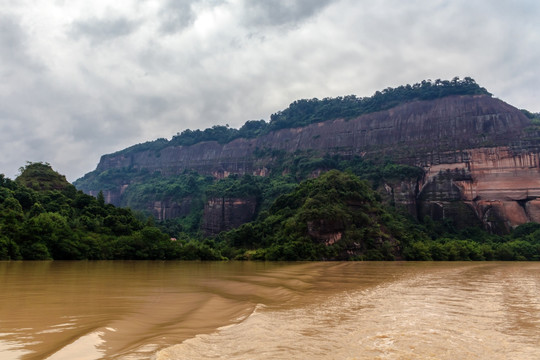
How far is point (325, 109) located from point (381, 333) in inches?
3977

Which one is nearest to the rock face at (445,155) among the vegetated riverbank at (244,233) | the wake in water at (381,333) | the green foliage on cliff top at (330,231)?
the vegetated riverbank at (244,233)

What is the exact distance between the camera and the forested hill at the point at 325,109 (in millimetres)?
83250

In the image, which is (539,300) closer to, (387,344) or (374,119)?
(387,344)

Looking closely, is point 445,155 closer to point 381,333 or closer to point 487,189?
point 487,189

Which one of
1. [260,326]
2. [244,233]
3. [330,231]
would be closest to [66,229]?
[244,233]

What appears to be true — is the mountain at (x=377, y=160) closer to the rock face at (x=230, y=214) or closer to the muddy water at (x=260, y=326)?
the rock face at (x=230, y=214)

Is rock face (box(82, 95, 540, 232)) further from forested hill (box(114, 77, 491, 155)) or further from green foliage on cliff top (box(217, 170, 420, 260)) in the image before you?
green foliage on cliff top (box(217, 170, 420, 260))

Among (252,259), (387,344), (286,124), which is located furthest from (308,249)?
(286,124)

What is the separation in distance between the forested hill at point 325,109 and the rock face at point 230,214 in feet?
122

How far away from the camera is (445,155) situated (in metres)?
69.1

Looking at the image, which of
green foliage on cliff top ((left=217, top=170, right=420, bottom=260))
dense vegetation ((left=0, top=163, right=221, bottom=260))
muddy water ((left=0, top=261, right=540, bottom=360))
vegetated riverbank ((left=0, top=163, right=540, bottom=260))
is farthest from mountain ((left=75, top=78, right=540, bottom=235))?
muddy water ((left=0, top=261, right=540, bottom=360))

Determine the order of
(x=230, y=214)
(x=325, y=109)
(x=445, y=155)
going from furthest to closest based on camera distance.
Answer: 1. (x=325, y=109)
2. (x=230, y=214)
3. (x=445, y=155)

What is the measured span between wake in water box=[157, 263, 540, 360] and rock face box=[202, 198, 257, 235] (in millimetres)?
66452

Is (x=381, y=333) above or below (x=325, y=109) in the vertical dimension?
below
